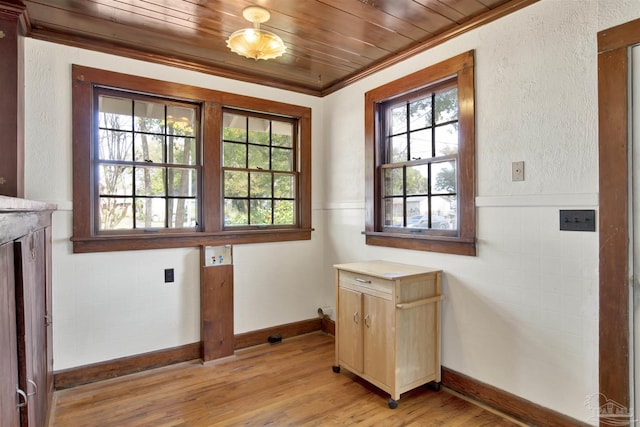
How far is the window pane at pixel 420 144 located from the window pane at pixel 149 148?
2.14m

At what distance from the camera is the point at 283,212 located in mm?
3721

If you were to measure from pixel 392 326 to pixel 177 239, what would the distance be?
74.6 inches

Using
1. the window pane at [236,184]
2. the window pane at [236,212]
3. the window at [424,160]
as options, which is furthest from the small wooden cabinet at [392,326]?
the window pane at [236,184]

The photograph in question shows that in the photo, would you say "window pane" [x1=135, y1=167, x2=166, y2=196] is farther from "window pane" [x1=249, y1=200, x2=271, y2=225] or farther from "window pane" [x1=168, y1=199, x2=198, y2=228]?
"window pane" [x1=249, y1=200, x2=271, y2=225]

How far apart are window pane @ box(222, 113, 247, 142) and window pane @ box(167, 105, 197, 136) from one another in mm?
276

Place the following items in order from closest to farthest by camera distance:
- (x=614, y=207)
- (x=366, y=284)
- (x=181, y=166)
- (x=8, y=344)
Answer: (x=8, y=344) → (x=614, y=207) → (x=366, y=284) → (x=181, y=166)

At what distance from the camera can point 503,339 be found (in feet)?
7.45

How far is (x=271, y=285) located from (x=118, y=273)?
1.35 metres

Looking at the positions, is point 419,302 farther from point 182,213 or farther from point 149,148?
point 149,148

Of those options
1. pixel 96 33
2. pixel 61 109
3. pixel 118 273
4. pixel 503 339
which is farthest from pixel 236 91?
pixel 503 339

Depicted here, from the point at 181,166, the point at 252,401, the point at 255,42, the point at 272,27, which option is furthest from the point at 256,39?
the point at 252,401

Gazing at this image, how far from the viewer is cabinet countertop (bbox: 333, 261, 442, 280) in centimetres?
244

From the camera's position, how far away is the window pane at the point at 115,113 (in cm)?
283

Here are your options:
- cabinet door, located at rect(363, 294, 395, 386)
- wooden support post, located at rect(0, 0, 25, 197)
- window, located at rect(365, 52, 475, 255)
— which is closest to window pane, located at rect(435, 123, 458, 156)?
window, located at rect(365, 52, 475, 255)
